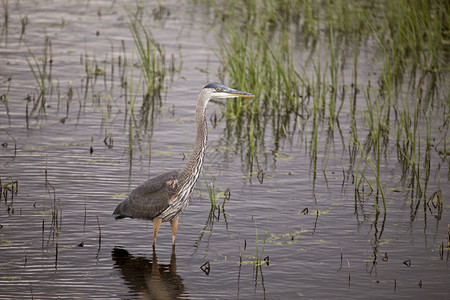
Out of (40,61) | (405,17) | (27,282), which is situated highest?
(405,17)

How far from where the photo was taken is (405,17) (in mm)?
14594

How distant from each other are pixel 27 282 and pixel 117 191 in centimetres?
252

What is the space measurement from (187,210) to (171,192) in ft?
4.72

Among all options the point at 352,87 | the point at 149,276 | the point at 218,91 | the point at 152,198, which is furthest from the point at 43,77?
the point at 149,276

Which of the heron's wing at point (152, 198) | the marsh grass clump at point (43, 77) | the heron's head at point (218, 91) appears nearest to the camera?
the heron's wing at point (152, 198)

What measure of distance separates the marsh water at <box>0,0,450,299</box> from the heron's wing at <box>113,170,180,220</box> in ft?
1.31

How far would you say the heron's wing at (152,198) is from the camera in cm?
721

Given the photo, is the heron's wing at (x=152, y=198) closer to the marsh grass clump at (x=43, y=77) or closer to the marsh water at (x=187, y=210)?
the marsh water at (x=187, y=210)

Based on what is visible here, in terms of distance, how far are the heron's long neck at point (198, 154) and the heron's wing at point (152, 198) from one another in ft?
0.48

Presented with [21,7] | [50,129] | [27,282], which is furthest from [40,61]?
[27,282]

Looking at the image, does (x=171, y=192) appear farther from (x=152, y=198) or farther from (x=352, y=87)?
(x=352, y=87)

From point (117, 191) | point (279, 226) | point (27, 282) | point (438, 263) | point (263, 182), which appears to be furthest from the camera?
point (263, 182)

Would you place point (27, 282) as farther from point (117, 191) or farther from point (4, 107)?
point (4, 107)

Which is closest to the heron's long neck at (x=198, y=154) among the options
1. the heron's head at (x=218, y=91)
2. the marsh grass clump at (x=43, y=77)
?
the heron's head at (x=218, y=91)
